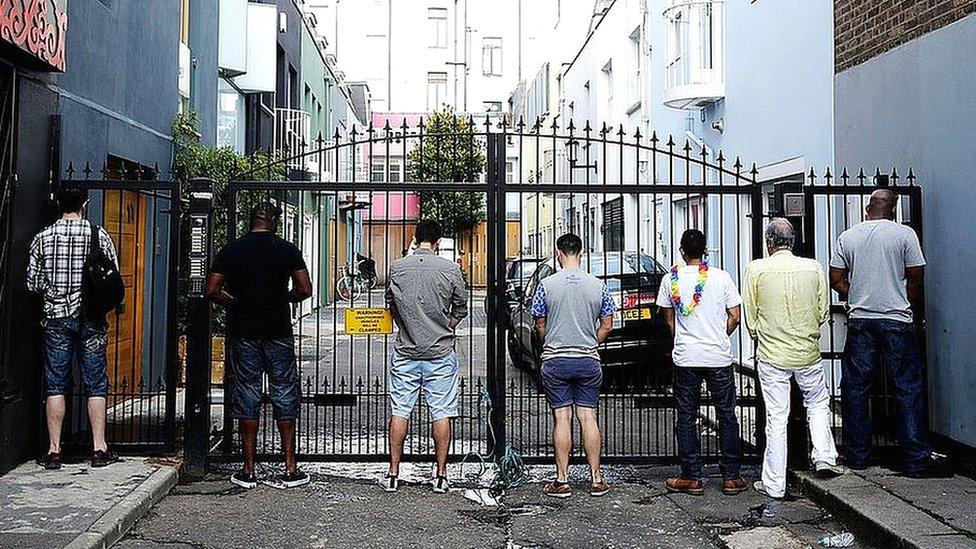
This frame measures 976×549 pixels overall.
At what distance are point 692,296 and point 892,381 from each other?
1.59 metres

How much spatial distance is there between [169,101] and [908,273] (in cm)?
809

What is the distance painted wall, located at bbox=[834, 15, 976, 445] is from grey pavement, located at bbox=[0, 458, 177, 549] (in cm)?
567

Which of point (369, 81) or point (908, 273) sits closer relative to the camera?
point (908, 273)

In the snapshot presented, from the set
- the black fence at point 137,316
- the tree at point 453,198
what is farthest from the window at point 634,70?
the black fence at point 137,316

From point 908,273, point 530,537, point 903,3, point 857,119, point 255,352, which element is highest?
point 903,3

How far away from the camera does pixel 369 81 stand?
4181 cm

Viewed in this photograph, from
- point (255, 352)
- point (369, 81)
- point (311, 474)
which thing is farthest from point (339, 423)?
point (369, 81)

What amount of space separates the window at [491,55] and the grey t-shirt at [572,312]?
36269mm

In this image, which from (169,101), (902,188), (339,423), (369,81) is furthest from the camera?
(369,81)

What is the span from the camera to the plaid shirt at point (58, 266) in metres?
7.25

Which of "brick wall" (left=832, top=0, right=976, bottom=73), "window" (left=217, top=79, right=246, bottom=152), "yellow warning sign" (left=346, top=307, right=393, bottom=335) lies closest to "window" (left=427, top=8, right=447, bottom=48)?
"window" (left=217, top=79, right=246, bottom=152)

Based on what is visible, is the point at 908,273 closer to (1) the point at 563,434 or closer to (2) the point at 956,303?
(2) the point at 956,303

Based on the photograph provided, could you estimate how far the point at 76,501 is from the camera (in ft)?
21.2

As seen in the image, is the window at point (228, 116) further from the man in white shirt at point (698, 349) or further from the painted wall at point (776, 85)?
the man in white shirt at point (698, 349)
